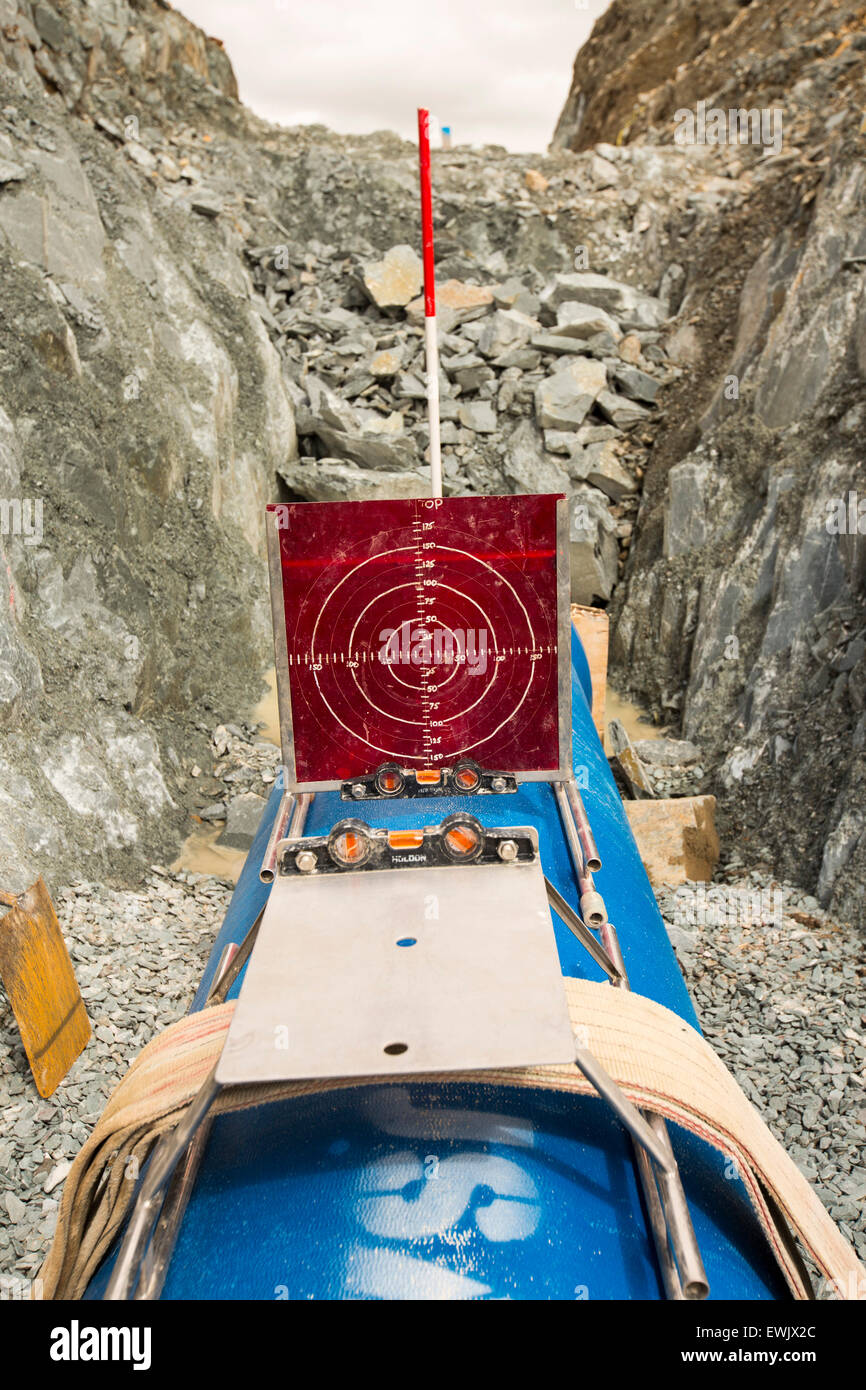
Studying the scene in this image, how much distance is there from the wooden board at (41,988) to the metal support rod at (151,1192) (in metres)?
2.43

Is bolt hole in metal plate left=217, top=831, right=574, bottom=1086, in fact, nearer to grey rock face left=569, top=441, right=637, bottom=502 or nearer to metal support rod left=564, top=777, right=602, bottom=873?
metal support rod left=564, top=777, right=602, bottom=873

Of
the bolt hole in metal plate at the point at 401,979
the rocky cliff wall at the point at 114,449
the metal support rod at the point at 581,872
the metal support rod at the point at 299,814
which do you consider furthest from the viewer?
the rocky cliff wall at the point at 114,449

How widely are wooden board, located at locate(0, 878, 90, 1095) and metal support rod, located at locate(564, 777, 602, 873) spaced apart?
2494 mm

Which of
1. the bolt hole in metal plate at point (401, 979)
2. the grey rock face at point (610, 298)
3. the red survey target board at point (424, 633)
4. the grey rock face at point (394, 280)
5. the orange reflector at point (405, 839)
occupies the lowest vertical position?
the bolt hole in metal plate at point (401, 979)

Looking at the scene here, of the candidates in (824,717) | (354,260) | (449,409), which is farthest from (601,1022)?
(354,260)

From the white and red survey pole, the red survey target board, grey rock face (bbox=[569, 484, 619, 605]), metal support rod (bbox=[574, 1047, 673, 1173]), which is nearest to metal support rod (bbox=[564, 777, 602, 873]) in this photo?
the red survey target board

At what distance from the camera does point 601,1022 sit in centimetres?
193

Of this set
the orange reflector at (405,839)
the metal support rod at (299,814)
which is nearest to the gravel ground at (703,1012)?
the metal support rod at (299,814)

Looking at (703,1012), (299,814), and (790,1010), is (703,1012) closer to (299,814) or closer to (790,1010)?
(790,1010)

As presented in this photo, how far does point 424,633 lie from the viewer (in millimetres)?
3016

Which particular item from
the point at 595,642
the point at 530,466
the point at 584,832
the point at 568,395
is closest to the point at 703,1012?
the point at 584,832

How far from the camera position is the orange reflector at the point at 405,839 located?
224 centimetres

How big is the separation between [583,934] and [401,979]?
971 millimetres

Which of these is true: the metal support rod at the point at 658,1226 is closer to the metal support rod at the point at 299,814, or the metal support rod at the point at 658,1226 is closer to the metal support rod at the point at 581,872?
the metal support rod at the point at 581,872
